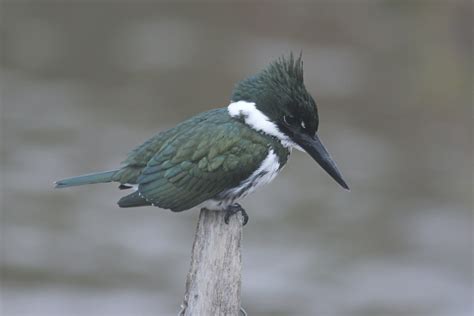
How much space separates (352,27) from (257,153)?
13.7 metres

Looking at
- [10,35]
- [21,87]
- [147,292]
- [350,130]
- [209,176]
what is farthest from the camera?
[10,35]

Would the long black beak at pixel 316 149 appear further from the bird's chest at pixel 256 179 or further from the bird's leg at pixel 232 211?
the bird's leg at pixel 232 211

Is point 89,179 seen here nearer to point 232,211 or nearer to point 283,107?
point 232,211

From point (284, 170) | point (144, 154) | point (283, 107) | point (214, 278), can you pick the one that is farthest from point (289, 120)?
point (284, 170)

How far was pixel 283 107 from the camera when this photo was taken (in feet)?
15.1

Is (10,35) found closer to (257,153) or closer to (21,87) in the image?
(21,87)

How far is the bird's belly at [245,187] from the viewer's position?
14.9ft

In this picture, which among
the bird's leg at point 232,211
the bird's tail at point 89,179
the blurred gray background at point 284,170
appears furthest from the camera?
the blurred gray background at point 284,170

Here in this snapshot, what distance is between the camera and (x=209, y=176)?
448 centimetres

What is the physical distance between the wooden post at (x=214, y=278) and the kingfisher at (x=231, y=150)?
19 centimetres

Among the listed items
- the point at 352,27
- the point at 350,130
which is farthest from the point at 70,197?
the point at 352,27

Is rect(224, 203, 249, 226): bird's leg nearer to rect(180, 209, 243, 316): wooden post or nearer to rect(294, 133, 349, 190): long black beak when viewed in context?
rect(180, 209, 243, 316): wooden post

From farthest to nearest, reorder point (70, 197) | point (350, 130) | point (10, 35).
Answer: point (10, 35), point (350, 130), point (70, 197)

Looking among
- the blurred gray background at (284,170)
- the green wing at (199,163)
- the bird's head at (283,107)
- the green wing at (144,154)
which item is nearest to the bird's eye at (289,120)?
the bird's head at (283,107)
